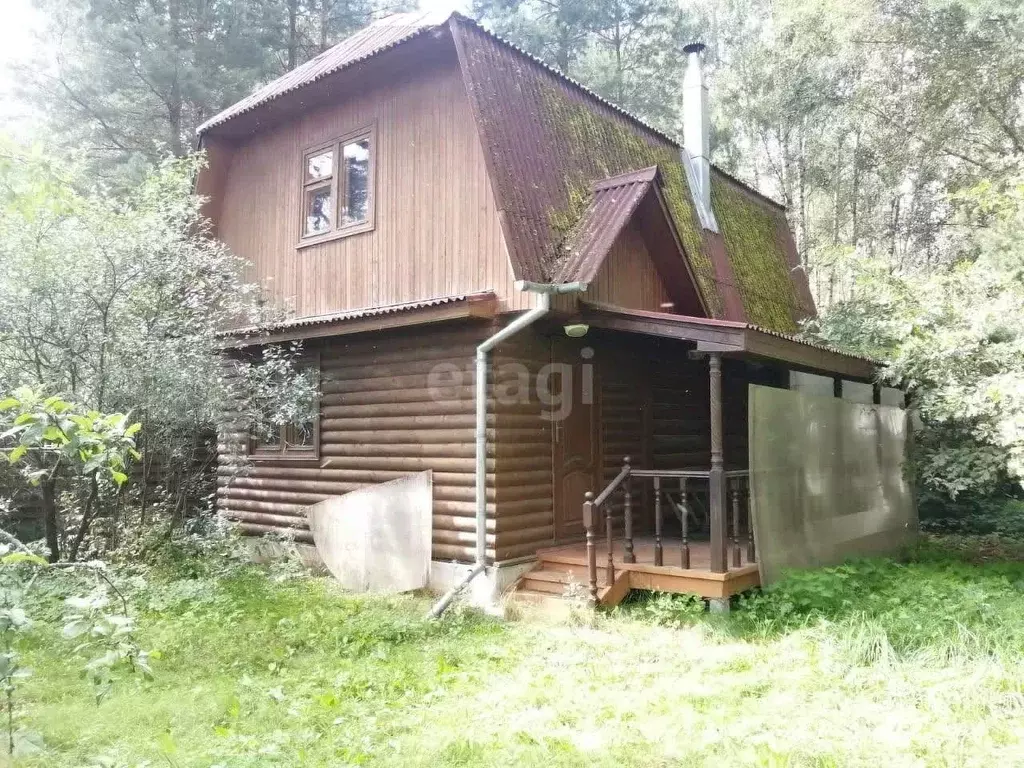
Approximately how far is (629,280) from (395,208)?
2.89 metres

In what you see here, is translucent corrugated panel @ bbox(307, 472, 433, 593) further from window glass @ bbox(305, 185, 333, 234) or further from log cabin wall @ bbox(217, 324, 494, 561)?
window glass @ bbox(305, 185, 333, 234)

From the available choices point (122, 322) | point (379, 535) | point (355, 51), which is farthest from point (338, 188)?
point (379, 535)

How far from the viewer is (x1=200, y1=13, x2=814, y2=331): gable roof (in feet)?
27.5

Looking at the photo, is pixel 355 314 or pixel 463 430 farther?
pixel 355 314

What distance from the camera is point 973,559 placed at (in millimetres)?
10312

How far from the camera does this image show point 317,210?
10.5m

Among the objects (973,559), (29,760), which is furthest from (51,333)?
(973,559)

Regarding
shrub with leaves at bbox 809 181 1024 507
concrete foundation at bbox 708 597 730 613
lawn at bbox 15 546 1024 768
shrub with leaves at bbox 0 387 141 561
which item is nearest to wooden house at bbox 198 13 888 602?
concrete foundation at bbox 708 597 730 613

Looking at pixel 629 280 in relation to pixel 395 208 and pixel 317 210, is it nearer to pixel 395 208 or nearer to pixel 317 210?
pixel 395 208

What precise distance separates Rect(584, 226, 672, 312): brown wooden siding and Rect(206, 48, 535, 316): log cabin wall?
1454 millimetres

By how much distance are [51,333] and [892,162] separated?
16535 millimetres

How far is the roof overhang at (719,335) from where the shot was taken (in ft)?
23.3

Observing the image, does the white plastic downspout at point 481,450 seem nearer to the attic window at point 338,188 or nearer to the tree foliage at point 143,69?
the attic window at point 338,188

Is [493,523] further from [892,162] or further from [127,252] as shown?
[892,162]
